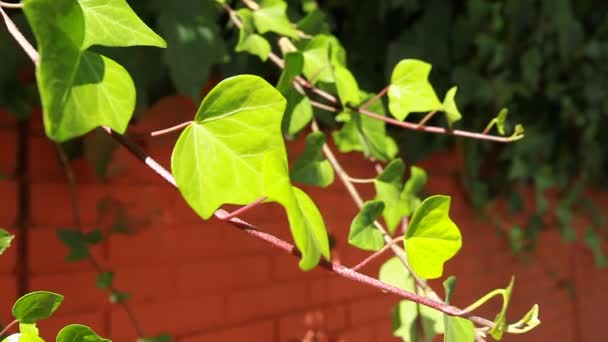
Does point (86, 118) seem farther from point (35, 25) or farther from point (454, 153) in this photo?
point (454, 153)

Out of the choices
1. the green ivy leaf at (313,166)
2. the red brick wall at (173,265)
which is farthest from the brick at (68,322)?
the green ivy leaf at (313,166)

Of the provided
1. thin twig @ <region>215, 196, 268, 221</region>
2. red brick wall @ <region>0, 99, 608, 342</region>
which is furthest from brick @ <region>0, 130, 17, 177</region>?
thin twig @ <region>215, 196, 268, 221</region>

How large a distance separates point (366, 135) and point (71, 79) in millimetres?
444

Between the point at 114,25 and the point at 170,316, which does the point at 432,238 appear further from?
the point at 170,316

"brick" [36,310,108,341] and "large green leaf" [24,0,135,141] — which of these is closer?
"large green leaf" [24,0,135,141]

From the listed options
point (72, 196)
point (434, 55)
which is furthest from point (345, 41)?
point (72, 196)

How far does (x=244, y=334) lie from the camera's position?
3.46ft

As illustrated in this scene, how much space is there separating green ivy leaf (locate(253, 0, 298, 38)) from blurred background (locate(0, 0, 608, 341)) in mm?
50

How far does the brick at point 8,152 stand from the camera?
0.78 m

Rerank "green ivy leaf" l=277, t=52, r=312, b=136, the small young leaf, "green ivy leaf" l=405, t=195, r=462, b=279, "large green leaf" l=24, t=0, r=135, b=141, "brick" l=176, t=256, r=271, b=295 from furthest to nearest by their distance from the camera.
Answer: "brick" l=176, t=256, r=271, b=295 → the small young leaf → "green ivy leaf" l=277, t=52, r=312, b=136 → "green ivy leaf" l=405, t=195, r=462, b=279 → "large green leaf" l=24, t=0, r=135, b=141

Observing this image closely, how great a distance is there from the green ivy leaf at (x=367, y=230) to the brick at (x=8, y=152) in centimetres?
44

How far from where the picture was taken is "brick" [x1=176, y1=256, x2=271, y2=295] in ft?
3.20

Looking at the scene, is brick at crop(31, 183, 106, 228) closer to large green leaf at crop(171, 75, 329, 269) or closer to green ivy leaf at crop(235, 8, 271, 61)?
green ivy leaf at crop(235, 8, 271, 61)

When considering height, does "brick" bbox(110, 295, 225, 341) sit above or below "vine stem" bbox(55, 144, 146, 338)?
below
